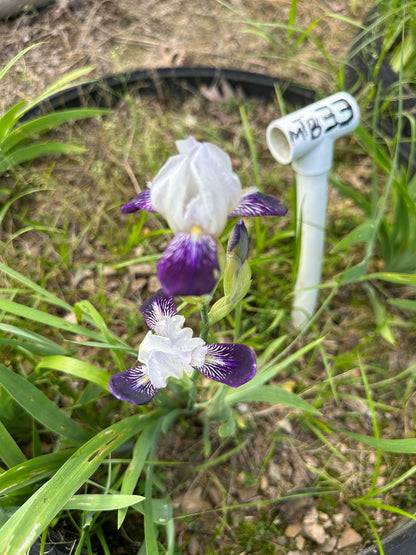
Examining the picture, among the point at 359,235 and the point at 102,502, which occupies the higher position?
the point at 359,235

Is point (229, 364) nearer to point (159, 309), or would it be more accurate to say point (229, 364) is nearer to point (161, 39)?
point (159, 309)

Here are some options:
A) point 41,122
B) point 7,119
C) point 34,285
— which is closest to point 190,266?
point 34,285

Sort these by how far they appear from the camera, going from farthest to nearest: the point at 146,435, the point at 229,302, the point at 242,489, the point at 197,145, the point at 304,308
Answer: the point at 304,308 → the point at 242,489 → the point at 146,435 → the point at 229,302 → the point at 197,145

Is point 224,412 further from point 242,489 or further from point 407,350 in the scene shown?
point 407,350

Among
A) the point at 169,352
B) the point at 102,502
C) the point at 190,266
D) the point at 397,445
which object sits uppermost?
the point at 190,266

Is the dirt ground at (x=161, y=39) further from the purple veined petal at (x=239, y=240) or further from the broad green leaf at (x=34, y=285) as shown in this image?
the purple veined petal at (x=239, y=240)

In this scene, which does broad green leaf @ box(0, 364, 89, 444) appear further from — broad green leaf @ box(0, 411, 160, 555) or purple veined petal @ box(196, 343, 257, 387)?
purple veined petal @ box(196, 343, 257, 387)

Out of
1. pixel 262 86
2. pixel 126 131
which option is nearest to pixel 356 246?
pixel 262 86
